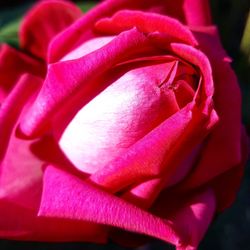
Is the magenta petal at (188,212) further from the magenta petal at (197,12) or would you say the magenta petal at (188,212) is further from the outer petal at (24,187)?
the magenta petal at (197,12)

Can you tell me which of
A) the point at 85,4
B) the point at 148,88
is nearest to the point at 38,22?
the point at 85,4

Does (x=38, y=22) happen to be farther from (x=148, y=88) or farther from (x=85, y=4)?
(x=148, y=88)

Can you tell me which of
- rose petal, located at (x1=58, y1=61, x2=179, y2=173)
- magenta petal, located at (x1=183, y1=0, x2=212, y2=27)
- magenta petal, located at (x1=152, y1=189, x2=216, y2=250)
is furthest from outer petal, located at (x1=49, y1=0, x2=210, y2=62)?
magenta petal, located at (x1=152, y1=189, x2=216, y2=250)

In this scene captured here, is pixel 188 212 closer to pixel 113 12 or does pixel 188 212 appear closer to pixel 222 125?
pixel 222 125

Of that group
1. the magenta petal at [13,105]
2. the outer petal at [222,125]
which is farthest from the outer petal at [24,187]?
the outer petal at [222,125]

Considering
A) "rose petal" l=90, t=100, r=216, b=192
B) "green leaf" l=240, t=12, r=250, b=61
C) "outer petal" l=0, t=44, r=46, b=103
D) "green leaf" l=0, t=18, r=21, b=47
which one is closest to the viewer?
"rose petal" l=90, t=100, r=216, b=192

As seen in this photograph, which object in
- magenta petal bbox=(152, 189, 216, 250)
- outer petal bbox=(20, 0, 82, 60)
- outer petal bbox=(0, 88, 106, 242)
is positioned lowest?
magenta petal bbox=(152, 189, 216, 250)

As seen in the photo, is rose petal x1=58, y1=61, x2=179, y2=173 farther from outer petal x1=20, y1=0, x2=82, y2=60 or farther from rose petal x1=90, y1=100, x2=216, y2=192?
outer petal x1=20, y1=0, x2=82, y2=60
